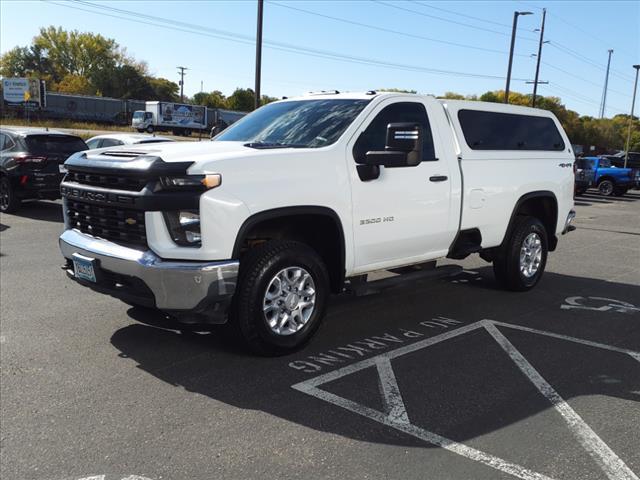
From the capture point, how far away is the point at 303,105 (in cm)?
579

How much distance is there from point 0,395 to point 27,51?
121420 mm

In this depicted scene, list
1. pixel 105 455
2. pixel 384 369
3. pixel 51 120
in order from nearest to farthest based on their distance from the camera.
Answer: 1. pixel 105 455
2. pixel 384 369
3. pixel 51 120

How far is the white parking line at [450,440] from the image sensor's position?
3201 mm

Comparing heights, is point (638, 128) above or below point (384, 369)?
above

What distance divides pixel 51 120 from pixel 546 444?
6497 centimetres

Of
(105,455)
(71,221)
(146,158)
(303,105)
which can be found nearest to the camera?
(105,455)

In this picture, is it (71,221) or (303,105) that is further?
(303,105)

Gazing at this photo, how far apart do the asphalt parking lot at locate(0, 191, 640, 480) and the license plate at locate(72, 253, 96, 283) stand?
64 centimetres

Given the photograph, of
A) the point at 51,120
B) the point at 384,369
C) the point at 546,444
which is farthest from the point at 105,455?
the point at 51,120

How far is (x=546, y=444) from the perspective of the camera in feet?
11.2

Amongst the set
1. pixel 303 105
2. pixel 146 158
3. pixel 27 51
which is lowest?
pixel 146 158

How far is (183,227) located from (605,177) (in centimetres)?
2804

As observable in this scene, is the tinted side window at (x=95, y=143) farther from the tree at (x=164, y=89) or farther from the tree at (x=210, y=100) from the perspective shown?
the tree at (x=164, y=89)

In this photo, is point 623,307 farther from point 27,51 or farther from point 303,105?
point 27,51
